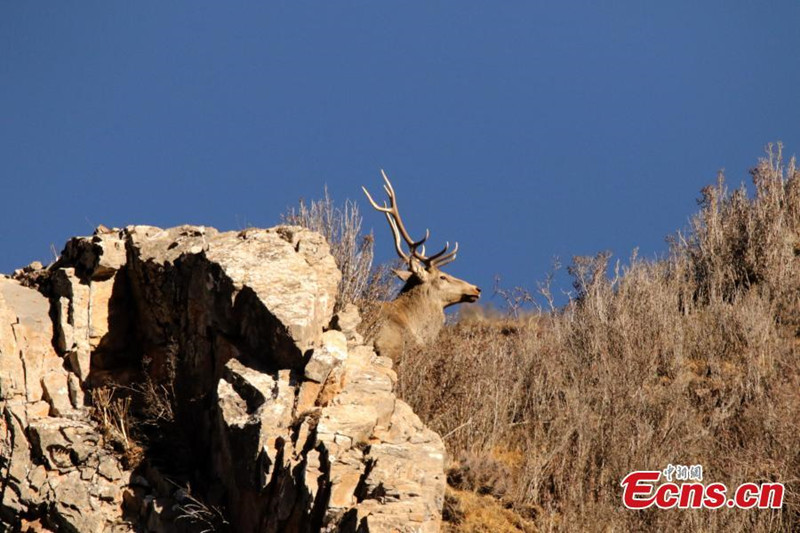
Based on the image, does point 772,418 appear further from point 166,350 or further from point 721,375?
point 166,350

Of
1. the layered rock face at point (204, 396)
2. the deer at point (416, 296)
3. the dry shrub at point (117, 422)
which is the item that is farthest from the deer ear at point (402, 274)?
the dry shrub at point (117, 422)

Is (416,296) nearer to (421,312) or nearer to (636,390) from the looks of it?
(421,312)

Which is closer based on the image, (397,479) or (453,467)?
(397,479)

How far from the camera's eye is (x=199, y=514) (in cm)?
937

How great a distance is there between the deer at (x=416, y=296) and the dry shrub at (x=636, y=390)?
1.17 ft

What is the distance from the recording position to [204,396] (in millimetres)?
10227

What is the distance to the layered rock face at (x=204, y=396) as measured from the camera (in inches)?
342

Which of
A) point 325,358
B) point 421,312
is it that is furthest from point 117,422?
point 421,312

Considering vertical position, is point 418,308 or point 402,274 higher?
point 402,274

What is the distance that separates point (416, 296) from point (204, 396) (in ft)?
15.0

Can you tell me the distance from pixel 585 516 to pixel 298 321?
9.60ft

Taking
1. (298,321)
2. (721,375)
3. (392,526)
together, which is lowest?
(392,526)

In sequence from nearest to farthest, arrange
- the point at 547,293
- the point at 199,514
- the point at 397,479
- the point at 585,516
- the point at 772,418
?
the point at 397,479 < the point at 199,514 < the point at 585,516 < the point at 772,418 < the point at 547,293

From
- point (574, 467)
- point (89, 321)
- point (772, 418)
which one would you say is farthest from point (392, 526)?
point (772, 418)
